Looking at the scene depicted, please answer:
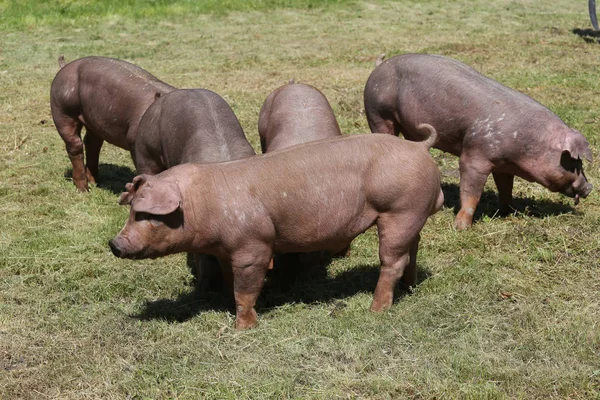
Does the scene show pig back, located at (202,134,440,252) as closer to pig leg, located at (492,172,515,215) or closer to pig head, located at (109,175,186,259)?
pig head, located at (109,175,186,259)

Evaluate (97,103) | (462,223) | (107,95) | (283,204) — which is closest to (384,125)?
(462,223)

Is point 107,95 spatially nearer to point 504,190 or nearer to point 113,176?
point 113,176

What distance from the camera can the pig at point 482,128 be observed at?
294 inches

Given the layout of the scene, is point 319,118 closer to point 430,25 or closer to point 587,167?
point 587,167

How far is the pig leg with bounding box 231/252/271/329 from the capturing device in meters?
5.56

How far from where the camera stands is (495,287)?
623 centimetres

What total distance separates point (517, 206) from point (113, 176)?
509 cm

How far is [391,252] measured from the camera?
5.78 m

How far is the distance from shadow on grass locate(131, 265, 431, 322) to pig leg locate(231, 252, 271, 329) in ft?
1.26

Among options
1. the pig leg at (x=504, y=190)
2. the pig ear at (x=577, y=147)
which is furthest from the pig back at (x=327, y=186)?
the pig leg at (x=504, y=190)

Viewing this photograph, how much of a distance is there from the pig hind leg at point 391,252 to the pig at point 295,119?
1.76 meters

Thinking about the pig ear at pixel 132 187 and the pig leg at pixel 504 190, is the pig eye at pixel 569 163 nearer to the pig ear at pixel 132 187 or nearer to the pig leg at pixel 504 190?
the pig leg at pixel 504 190

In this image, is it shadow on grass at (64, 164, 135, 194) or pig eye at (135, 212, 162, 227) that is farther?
shadow on grass at (64, 164, 135, 194)

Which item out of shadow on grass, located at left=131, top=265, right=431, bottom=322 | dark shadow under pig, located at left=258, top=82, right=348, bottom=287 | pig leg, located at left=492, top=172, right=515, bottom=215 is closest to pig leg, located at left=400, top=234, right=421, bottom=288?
shadow on grass, located at left=131, top=265, right=431, bottom=322
